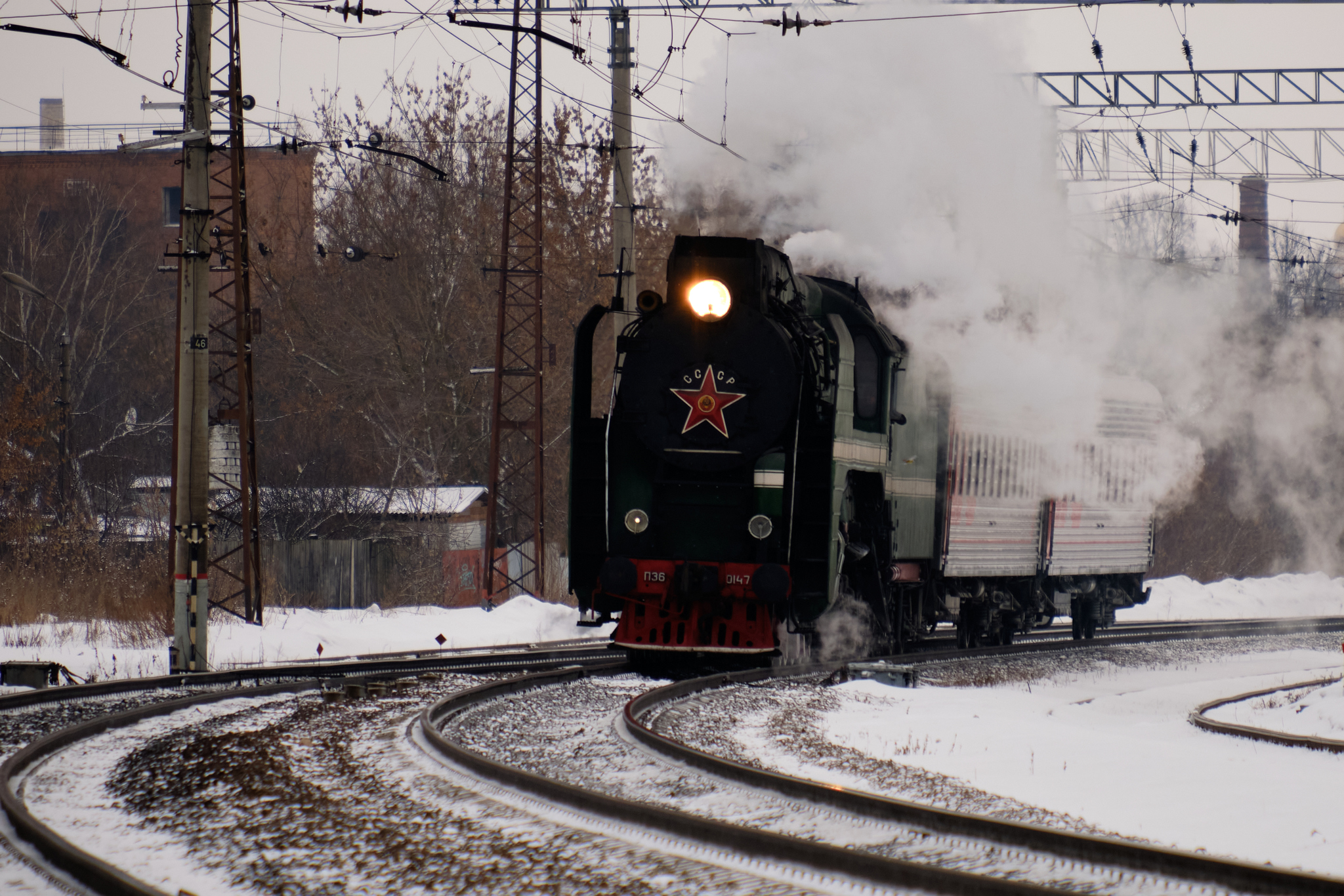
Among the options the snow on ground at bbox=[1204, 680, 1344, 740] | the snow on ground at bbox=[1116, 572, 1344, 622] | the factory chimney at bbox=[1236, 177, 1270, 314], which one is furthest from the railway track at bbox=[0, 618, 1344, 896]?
the factory chimney at bbox=[1236, 177, 1270, 314]

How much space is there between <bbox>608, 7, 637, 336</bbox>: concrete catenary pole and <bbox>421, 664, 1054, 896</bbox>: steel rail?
9962mm

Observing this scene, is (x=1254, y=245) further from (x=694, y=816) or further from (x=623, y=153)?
(x=694, y=816)

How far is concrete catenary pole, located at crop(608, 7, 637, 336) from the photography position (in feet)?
57.2

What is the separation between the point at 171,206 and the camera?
54.2m

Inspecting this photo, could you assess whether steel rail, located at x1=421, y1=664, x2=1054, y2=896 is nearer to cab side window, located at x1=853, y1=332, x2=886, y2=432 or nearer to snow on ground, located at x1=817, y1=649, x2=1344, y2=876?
snow on ground, located at x1=817, y1=649, x2=1344, y2=876

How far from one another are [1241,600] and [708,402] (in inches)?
850

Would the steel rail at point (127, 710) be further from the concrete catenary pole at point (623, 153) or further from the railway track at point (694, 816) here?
the concrete catenary pole at point (623, 153)

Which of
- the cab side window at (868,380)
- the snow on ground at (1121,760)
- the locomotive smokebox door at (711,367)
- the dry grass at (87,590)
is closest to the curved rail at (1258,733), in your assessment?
the snow on ground at (1121,760)

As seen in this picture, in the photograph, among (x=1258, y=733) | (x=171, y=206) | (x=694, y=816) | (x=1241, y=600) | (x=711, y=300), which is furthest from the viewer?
(x=171, y=206)

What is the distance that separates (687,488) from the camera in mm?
12430

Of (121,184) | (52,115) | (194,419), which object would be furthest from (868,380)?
(52,115)

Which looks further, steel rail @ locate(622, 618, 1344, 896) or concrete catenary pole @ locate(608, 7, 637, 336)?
concrete catenary pole @ locate(608, 7, 637, 336)

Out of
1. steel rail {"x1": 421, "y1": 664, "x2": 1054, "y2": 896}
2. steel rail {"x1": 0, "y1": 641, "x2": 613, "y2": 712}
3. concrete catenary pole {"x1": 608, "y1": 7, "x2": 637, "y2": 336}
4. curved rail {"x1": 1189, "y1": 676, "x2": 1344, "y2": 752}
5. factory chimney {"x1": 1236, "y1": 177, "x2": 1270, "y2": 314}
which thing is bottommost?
steel rail {"x1": 0, "y1": 641, "x2": 613, "y2": 712}

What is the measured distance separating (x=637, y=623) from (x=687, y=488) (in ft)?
4.33
